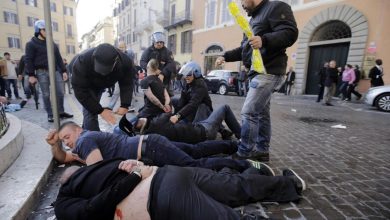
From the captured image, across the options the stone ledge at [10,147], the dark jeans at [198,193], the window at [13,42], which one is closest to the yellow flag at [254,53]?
the dark jeans at [198,193]

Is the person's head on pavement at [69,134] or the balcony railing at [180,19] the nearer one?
the person's head on pavement at [69,134]

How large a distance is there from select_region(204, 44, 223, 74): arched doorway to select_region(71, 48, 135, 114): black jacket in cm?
1944

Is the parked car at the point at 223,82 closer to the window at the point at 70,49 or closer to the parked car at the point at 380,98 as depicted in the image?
the parked car at the point at 380,98

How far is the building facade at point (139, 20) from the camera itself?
32.2 meters

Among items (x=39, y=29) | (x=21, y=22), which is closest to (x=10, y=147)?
(x=39, y=29)

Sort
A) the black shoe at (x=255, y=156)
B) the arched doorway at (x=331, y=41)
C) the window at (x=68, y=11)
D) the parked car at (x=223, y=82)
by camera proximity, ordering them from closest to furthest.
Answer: the black shoe at (x=255, y=156)
the arched doorway at (x=331, y=41)
the parked car at (x=223, y=82)
the window at (x=68, y=11)

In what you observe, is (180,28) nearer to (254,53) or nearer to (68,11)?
(68,11)

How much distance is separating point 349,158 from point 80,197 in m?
3.33

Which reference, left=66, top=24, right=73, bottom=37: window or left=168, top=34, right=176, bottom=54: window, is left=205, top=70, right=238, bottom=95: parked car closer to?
left=168, top=34, right=176, bottom=54: window

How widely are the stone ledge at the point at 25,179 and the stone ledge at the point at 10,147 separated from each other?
0.16 feet

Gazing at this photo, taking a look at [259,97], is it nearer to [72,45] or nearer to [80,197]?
[80,197]

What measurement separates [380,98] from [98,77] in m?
9.85

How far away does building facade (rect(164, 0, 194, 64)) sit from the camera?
1025 inches

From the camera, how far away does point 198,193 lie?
1531 millimetres
